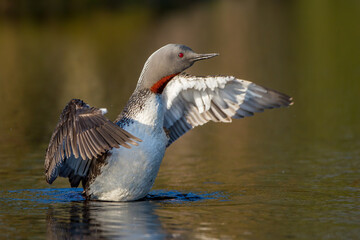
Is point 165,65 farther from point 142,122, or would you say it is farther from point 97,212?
point 97,212

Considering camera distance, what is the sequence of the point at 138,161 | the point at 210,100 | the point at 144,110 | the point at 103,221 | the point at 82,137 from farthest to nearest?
the point at 210,100
the point at 144,110
the point at 138,161
the point at 82,137
the point at 103,221

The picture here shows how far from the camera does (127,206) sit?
8.41m

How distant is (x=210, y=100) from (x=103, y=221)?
244cm

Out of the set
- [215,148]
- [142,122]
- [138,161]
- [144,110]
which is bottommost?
[215,148]

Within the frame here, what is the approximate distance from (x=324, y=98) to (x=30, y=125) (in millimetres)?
6990

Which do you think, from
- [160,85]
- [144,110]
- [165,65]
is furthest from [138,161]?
[165,65]

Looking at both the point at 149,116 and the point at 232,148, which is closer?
the point at 149,116

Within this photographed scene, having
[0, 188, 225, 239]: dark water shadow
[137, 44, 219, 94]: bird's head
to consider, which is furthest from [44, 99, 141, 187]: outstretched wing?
[137, 44, 219, 94]: bird's head

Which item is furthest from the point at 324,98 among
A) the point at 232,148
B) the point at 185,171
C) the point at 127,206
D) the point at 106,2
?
the point at 106,2

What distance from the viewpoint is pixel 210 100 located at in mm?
9320

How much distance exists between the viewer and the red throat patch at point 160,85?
8633 mm

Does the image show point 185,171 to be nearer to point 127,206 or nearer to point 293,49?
point 127,206

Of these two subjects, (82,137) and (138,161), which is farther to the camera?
(138,161)

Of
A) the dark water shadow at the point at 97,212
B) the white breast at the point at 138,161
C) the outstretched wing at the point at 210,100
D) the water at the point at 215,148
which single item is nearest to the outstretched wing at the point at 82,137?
the white breast at the point at 138,161
